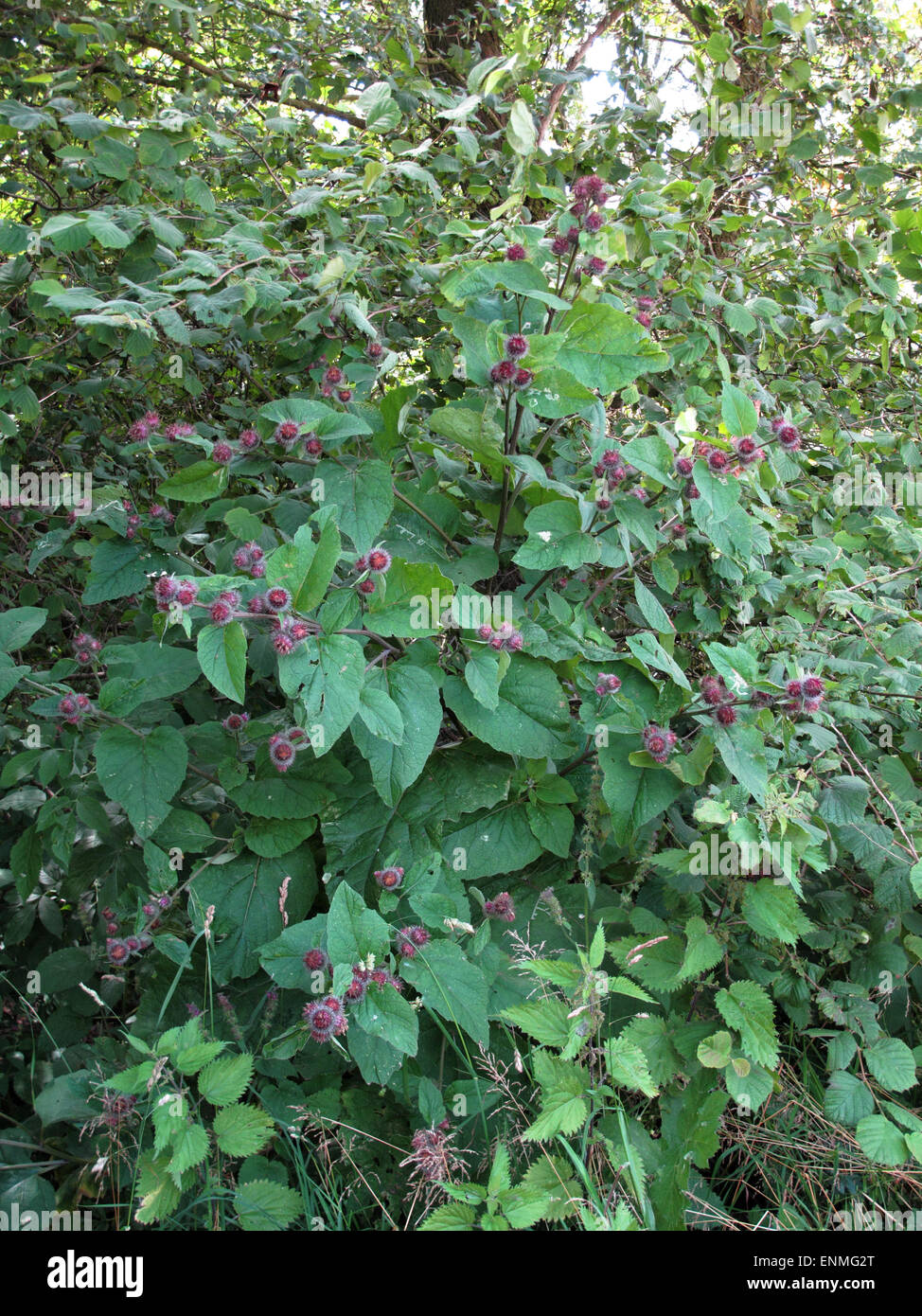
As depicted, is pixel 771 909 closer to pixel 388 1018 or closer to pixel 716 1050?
pixel 716 1050

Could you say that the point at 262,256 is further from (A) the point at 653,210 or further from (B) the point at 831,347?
(B) the point at 831,347

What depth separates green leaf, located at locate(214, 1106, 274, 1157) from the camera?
158 centimetres

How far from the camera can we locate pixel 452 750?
218cm

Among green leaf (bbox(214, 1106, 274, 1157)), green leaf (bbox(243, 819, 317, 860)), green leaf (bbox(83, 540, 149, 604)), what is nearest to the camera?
green leaf (bbox(214, 1106, 274, 1157))

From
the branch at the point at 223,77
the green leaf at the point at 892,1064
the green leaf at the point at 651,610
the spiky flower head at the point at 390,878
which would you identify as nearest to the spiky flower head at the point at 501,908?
the spiky flower head at the point at 390,878

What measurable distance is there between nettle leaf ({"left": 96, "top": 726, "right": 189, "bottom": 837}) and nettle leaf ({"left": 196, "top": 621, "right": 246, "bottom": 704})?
0.41 m

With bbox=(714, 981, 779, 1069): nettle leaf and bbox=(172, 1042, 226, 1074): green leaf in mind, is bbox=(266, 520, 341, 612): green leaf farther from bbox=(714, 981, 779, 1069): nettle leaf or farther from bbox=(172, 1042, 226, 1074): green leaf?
bbox=(714, 981, 779, 1069): nettle leaf

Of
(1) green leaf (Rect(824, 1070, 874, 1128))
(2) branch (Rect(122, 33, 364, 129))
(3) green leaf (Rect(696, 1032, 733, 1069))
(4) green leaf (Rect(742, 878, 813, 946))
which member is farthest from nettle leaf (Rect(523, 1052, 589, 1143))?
(2) branch (Rect(122, 33, 364, 129))

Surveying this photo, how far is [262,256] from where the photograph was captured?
225cm

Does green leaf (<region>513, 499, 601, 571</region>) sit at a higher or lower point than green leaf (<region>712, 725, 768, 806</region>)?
higher

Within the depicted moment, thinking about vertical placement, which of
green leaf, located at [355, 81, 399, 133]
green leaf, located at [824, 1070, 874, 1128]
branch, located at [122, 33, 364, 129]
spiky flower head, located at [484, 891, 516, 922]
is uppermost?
branch, located at [122, 33, 364, 129]

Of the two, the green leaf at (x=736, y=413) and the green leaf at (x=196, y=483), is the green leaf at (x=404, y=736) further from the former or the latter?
the green leaf at (x=736, y=413)

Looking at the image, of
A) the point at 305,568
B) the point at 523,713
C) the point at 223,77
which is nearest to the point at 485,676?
the point at 523,713
